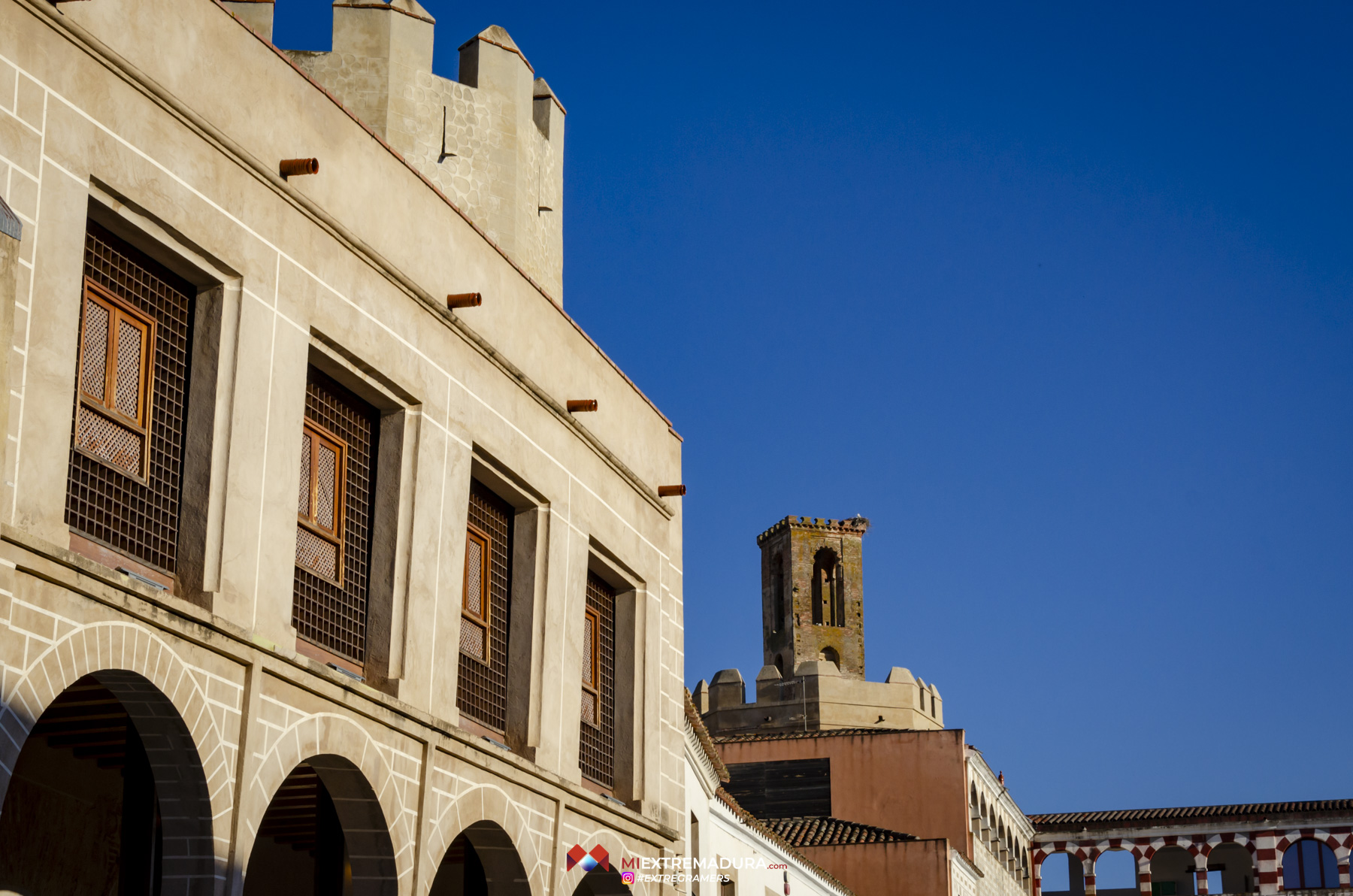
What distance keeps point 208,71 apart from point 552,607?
5435 mm

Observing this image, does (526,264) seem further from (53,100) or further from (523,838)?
(53,100)

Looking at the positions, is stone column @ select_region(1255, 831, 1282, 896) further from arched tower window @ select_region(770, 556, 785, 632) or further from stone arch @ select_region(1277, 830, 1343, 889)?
arched tower window @ select_region(770, 556, 785, 632)

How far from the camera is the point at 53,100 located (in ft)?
30.1

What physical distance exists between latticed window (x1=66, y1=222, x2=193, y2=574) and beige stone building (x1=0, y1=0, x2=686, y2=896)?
2 centimetres

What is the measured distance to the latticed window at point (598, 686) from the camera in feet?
49.6

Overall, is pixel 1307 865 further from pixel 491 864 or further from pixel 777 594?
pixel 491 864

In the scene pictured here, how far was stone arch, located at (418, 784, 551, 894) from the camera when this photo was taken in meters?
12.0

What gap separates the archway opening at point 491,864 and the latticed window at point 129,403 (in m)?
3.90

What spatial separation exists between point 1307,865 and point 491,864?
40.8 metres

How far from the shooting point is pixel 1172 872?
5147cm

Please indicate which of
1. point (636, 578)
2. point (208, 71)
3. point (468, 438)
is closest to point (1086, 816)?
point (636, 578)

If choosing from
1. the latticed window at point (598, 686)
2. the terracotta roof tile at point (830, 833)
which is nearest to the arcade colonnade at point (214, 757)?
the latticed window at point (598, 686)

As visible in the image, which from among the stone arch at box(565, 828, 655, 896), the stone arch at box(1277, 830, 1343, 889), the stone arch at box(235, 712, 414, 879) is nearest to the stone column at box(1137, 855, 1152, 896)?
the stone arch at box(1277, 830, 1343, 889)

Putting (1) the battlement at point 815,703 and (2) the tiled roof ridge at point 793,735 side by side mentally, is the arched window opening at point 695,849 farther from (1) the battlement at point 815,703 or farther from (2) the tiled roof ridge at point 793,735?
(1) the battlement at point 815,703
